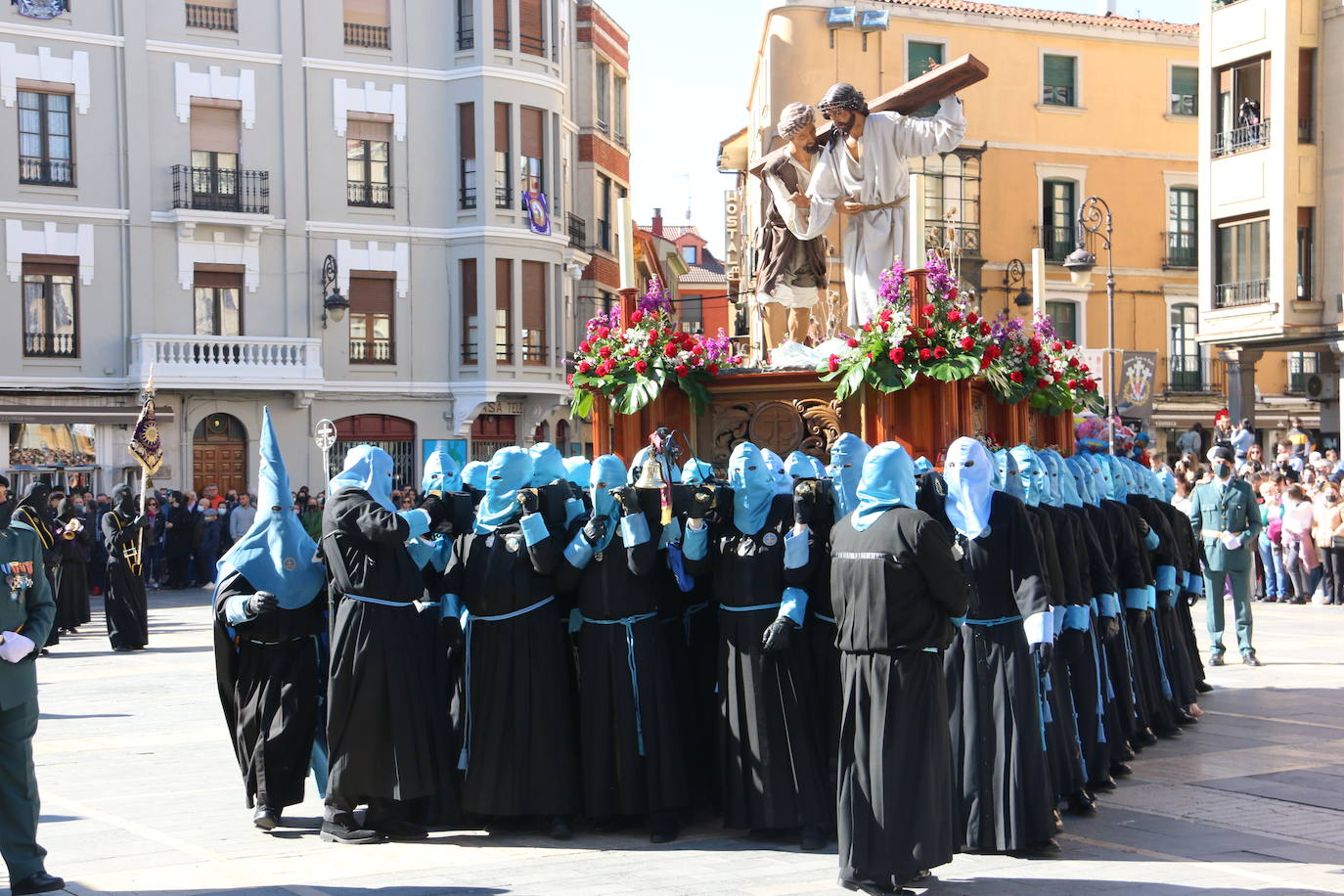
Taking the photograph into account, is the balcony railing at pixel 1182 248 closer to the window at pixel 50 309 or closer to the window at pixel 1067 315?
the window at pixel 1067 315

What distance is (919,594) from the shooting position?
7.39 m

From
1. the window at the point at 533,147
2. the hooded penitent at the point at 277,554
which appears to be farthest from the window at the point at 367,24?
the hooded penitent at the point at 277,554

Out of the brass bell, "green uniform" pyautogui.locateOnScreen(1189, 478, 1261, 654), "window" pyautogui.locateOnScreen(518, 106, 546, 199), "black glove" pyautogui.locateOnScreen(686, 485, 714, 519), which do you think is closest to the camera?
"black glove" pyautogui.locateOnScreen(686, 485, 714, 519)

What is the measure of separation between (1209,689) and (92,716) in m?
9.26

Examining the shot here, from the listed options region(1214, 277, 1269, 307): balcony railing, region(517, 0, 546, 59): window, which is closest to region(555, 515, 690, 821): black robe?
region(1214, 277, 1269, 307): balcony railing

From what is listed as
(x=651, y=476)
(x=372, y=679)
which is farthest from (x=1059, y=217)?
(x=372, y=679)

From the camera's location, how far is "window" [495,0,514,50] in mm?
37344

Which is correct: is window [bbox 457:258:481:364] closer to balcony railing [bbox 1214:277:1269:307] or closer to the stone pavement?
balcony railing [bbox 1214:277:1269:307]

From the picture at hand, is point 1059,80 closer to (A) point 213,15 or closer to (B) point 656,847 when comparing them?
(A) point 213,15

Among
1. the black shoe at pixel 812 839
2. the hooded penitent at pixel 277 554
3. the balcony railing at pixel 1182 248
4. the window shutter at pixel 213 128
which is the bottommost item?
the black shoe at pixel 812 839

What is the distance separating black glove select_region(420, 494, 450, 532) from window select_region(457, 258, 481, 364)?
27.9 m

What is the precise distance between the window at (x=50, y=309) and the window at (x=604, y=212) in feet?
50.8

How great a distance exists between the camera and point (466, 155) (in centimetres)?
3728

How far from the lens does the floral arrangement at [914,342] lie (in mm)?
10422
